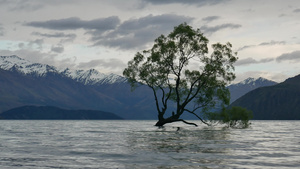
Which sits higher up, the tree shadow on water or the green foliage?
the green foliage

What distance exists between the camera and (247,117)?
90625mm

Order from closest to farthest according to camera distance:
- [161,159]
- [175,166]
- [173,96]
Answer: [175,166], [161,159], [173,96]

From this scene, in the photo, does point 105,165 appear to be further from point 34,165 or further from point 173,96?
point 173,96

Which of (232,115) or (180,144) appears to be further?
(232,115)

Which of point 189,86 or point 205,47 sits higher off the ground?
point 205,47

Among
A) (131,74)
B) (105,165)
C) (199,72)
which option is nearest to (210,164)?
(105,165)

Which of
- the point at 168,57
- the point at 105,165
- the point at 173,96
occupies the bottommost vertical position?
the point at 105,165

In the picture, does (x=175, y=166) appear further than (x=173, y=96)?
No

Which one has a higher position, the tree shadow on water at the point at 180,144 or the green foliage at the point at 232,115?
the green foliage at the point at 232,115

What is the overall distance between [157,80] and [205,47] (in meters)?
13.3

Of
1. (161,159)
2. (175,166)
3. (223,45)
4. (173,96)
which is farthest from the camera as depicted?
(173,96)

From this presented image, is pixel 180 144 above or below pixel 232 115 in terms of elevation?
below

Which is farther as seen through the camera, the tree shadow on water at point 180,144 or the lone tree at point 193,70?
the lone tree at point 193,70

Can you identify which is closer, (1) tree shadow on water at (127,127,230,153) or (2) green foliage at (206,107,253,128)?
(1) tree shadow on water at (127,127,230,153)
